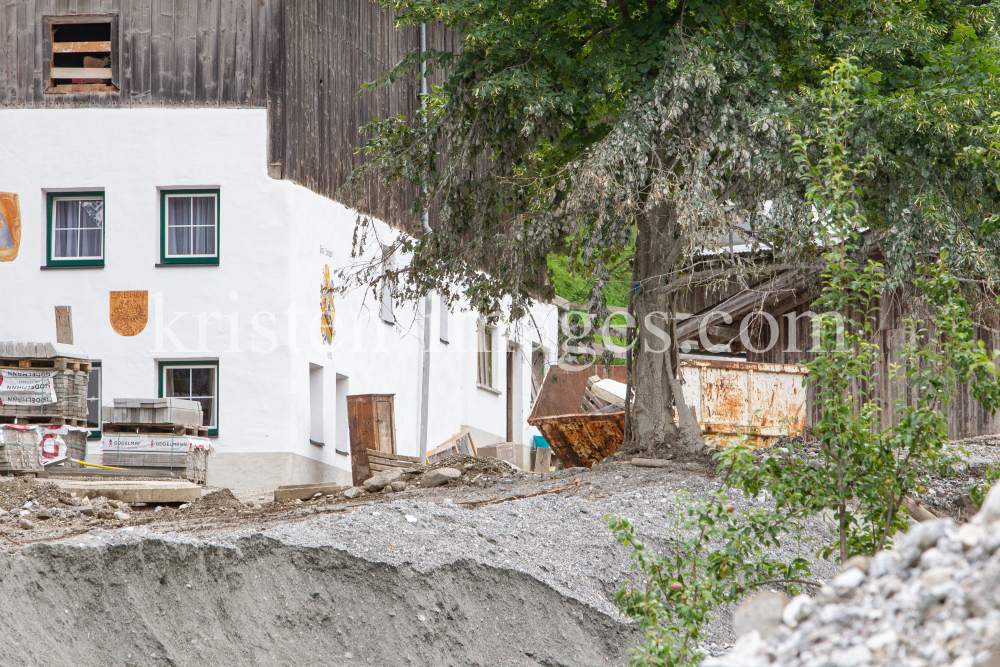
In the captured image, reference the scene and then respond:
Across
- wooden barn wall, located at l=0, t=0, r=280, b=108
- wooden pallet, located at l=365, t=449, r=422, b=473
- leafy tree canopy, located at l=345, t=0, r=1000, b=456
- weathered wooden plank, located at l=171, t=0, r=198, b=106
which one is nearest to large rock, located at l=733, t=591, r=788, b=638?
leafy tree canopy, located at l=345, t=0, r=1000, b=456

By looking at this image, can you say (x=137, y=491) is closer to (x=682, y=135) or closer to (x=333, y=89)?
(x=682, y=135)

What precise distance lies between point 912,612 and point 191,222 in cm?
1807

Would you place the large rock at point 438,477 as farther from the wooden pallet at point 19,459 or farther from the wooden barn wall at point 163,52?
the wooden barn wall at point 163,52

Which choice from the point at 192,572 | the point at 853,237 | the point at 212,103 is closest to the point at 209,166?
the point at 212,103

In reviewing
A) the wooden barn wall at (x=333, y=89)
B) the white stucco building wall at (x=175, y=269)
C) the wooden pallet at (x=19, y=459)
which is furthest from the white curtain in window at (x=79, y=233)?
the wooden pallet at (x=19, y=459)

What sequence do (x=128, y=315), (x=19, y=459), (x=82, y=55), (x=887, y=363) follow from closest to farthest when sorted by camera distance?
(x=19, y=459), (x=887, y=363), (x=128, y=315), (x=82, y=55)

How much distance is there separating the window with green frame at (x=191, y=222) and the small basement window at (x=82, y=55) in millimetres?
2191

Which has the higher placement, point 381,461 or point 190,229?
point 190,229

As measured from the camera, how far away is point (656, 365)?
42.9ft

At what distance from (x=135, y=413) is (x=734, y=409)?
8.25m

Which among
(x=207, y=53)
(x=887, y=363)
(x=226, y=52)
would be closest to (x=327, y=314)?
(x=226, y=52)

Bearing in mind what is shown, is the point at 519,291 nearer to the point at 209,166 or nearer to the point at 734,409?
the point at 734,409

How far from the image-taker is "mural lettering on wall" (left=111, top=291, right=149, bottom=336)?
19047 mm

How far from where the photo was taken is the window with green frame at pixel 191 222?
19406mm
